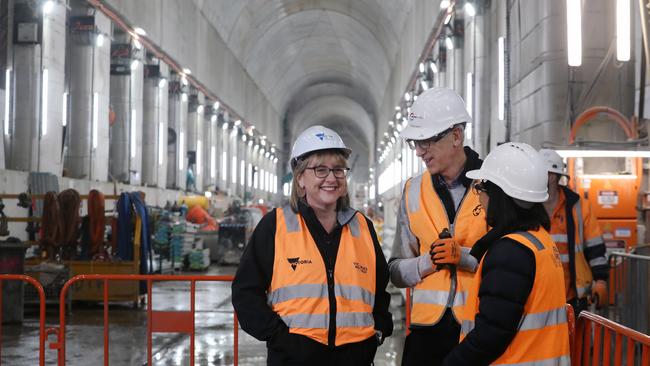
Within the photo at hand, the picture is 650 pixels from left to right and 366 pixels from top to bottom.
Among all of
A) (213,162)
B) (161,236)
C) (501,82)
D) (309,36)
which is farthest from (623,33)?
(309,36)

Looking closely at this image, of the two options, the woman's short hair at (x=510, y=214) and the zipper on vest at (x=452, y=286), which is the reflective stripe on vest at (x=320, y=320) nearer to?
the zipper on vest at (x=452, y=286)

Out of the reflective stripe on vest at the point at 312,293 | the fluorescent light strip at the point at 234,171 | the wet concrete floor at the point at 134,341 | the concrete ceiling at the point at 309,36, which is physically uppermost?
the concrete ceiling at the point at 309,36

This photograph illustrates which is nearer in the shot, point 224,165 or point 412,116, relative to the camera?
point 412,116

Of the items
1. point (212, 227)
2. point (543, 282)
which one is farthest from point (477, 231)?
point (212, 227)

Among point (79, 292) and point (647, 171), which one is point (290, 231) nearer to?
point (647, 171)

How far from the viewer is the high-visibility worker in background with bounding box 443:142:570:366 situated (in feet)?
8.77

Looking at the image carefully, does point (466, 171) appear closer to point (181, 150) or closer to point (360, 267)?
point (360, 267)

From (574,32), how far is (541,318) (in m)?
7.83

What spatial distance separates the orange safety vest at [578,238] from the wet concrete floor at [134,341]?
2995mm

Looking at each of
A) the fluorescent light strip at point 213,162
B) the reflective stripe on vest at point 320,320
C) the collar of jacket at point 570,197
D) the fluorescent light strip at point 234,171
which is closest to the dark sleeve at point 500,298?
the reflective stripe on vest at point 320,320

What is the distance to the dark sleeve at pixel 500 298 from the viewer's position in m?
2.66

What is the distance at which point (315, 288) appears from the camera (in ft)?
10.3

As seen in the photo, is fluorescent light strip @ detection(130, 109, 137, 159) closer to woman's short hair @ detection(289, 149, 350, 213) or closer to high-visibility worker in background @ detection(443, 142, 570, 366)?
woman's short hair @ detection(289, 149, 350, 213)

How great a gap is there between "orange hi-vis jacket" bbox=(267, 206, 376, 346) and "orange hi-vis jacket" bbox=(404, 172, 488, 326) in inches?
9.6
